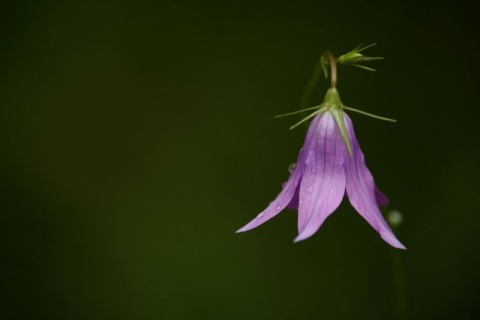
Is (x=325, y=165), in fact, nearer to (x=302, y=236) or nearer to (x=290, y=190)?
(x=290, y=190)

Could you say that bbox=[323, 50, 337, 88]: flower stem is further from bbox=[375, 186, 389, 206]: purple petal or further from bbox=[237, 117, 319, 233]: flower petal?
bbox=[375, 186, 389, 206]: purple petal

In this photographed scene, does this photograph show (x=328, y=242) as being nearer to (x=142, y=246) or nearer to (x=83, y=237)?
(x=142, y=246)

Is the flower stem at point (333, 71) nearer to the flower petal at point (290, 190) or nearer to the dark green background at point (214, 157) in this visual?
the flower petal at point (290, 190)

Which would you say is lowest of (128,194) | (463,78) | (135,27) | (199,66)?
(128,194)

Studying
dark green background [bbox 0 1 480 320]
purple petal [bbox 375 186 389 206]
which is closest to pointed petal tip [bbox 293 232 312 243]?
purple petal [bbox 375 186 389 206]

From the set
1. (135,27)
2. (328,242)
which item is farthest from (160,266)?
(135,27)

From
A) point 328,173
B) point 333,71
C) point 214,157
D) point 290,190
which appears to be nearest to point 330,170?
point 328,173

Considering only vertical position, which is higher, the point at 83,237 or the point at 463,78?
the point at 463,78

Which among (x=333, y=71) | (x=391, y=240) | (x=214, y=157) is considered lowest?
(x=391, y=240)
